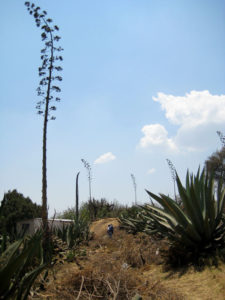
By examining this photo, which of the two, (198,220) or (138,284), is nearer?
(138,284)

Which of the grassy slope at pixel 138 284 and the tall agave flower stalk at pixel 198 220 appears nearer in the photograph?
the grassy slope at pixel 138 284

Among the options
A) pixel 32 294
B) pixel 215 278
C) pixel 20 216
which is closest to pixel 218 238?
pixel 215 278

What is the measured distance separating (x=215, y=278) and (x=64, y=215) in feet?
92.9

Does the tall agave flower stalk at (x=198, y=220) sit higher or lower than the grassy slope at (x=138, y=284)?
higher

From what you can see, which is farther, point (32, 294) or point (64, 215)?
point (64, 215)

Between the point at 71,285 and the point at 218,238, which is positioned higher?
the point at 218,238

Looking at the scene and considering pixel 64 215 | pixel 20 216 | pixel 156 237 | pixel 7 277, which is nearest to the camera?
pixel 7 277

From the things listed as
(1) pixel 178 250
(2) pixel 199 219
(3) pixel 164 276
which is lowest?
(3) pixel 164 276

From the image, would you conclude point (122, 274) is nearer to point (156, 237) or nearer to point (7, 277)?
point (7, 277)

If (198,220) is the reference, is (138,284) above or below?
below

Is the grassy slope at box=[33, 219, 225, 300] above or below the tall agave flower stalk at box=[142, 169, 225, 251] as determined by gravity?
below

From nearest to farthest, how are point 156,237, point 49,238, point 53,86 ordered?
point 49,238, point 156,237, point 53,86

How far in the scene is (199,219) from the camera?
16.3 ft

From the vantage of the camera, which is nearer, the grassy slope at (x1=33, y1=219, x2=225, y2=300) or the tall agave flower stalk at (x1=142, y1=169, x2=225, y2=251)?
the grassy slope at (x1=33, y1=219, x2=225, y2=300)
